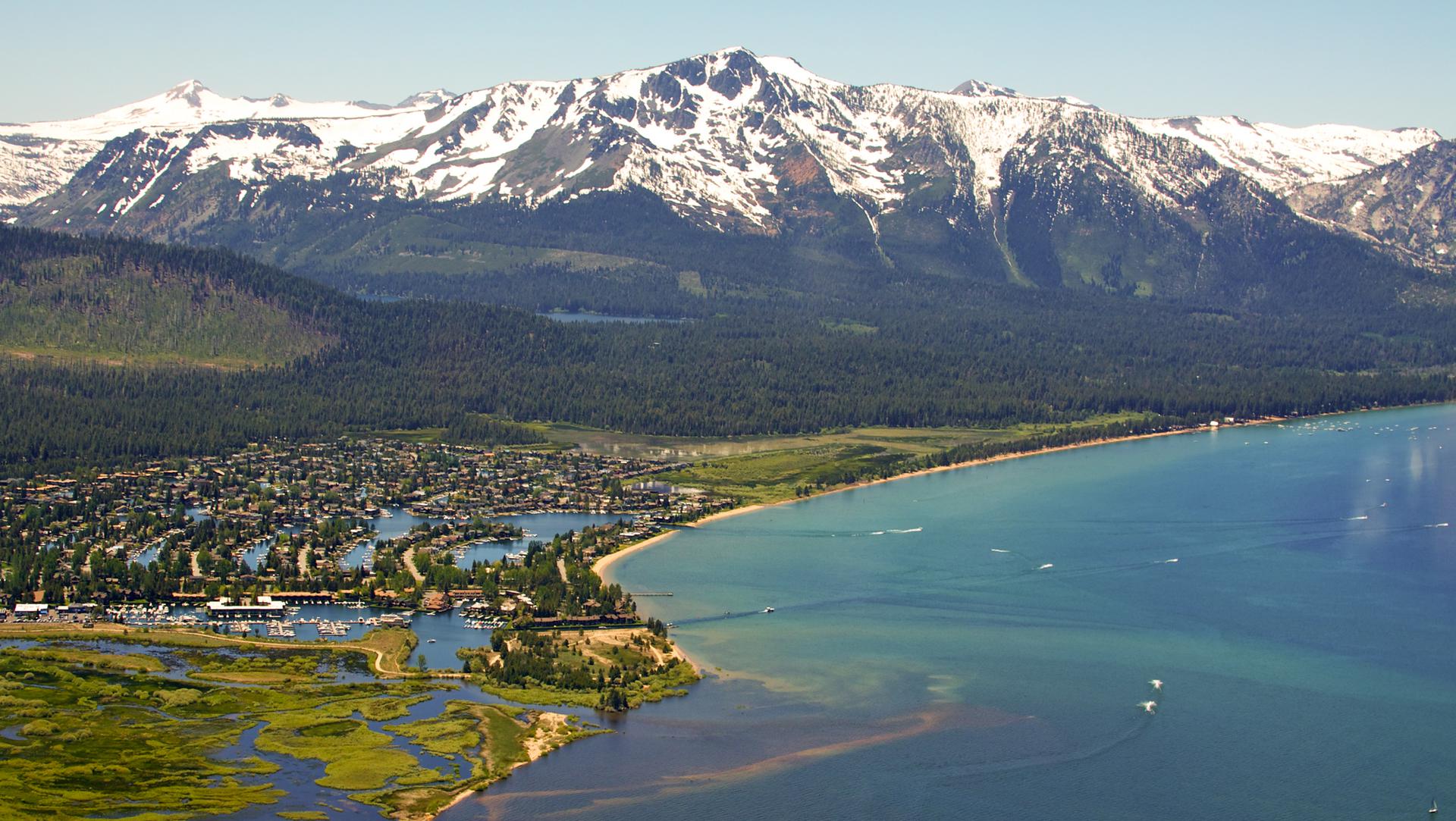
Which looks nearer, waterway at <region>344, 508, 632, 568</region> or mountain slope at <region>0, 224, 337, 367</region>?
waterway at <region>344, 508, 632, 568</region>

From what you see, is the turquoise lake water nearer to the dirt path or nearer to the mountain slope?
the dirt path

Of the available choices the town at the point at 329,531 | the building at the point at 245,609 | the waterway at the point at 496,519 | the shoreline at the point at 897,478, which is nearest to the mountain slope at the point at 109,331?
the town at the point at 329,531

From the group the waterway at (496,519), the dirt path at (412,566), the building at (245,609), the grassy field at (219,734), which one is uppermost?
the waterway at (496,519)

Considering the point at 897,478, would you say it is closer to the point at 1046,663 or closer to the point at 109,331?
the point at 1046,663

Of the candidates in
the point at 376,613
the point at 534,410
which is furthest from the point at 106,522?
the point at 534,410

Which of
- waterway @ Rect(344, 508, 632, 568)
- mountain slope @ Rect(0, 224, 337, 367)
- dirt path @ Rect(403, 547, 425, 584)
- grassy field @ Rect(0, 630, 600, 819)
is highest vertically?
mountain slope @ Rect(0, 224, 337, 367)

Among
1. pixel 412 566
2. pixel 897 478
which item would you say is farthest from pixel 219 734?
pixel 897 478

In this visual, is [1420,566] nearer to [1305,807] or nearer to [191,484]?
[1305,807]

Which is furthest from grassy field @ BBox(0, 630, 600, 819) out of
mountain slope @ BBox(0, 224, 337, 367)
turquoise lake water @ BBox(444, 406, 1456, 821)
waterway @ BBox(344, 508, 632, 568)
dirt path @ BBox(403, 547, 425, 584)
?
mountain slope @ BBox(0, 224, 337, 367)

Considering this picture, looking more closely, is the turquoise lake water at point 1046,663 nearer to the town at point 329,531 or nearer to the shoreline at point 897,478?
the shoreline at point 897,478
